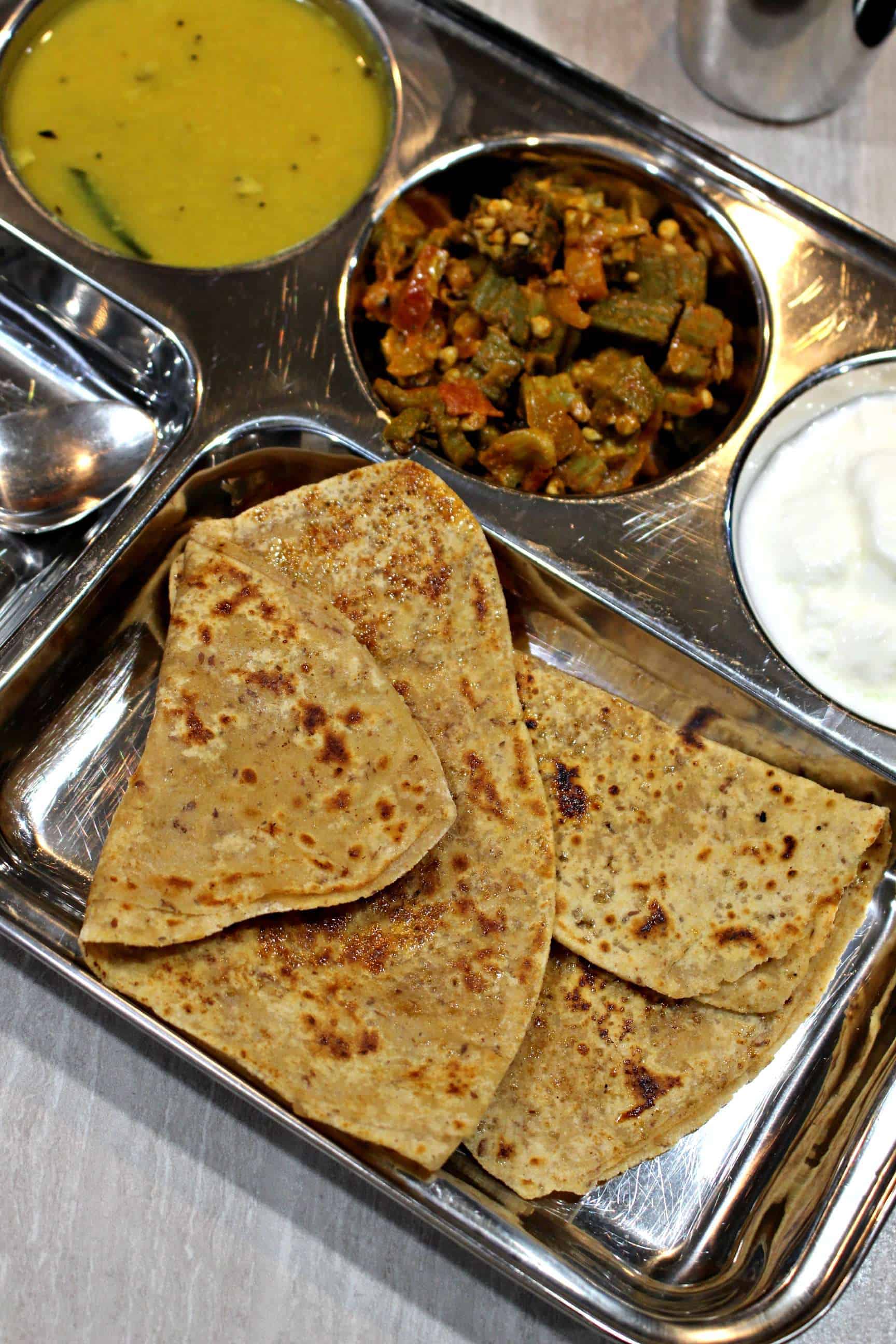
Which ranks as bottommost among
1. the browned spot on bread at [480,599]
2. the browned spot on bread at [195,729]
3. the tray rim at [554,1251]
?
the tray rim at [554,1251]

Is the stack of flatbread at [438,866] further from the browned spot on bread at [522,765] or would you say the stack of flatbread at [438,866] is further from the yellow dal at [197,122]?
the yellow dal at [197,122]

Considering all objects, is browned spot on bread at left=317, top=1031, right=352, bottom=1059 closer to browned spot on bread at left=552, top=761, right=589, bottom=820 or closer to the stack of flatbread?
the stack of flatbread

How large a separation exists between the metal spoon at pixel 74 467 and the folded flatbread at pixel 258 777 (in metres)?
0.40

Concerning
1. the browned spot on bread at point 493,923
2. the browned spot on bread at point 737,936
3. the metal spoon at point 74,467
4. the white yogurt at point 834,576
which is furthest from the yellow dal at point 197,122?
the browned spot on bread at point 737,936

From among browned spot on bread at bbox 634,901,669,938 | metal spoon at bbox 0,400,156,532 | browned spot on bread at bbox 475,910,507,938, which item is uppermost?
metal spoon at bbox 0,400,156,532

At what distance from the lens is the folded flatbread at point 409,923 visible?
1875 millimetres

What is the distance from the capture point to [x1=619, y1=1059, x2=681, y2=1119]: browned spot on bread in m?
2.04

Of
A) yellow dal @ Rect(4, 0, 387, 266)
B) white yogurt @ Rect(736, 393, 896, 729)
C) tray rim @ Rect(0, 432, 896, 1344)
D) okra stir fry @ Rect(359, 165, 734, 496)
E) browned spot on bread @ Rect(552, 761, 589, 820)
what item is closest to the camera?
tray rim @ Rect(0, 432, 896, 1344)

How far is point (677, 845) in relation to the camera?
2.16 metres

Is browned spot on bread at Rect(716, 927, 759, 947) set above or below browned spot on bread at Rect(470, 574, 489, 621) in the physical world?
below

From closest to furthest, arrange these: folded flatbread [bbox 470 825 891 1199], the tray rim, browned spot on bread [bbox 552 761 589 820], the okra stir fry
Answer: the tray rim → folded flatbread [bbox 470 825 891 1199] → browned spot on bread [bbox 552 761 589 820] → the okra stir fry

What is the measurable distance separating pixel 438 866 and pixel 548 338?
1.23 m

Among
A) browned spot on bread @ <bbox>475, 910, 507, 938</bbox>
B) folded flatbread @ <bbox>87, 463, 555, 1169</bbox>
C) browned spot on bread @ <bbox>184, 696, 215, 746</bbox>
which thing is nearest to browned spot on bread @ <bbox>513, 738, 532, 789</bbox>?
folded flatbread @ <bbox>87, 463, 555, 1169</bbox>

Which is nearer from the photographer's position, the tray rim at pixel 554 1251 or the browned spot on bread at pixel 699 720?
the tray rim at pixel 554 1251
